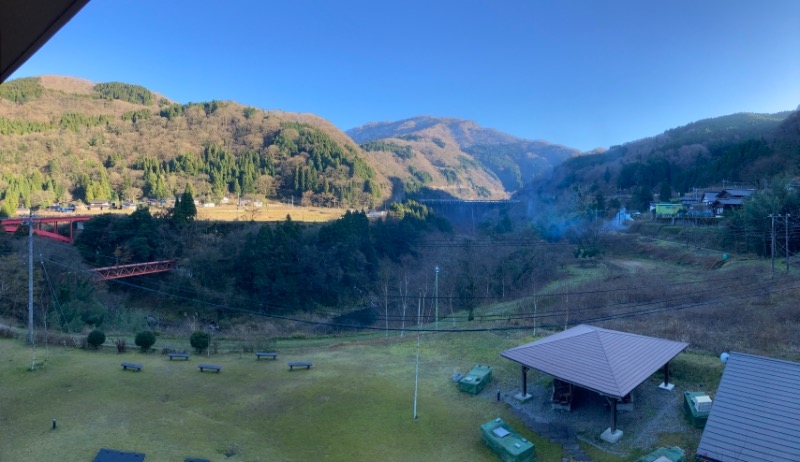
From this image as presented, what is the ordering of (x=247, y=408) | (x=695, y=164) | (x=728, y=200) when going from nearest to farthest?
(x=247, y=408), (x=728, y=200), (x=695, y=164)

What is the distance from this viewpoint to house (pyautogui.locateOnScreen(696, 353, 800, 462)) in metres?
7.92

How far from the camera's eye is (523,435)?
11.1m

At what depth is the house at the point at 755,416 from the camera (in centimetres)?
792

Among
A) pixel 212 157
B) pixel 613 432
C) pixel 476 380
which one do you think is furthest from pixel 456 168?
pixel 613 432

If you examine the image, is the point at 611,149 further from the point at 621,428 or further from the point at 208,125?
the point at 621,428

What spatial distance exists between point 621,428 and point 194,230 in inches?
Answer: 1252

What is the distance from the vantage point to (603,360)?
1131 centimetres

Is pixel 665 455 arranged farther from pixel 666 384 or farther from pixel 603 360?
pixel 666 384

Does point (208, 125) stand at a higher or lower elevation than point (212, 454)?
higher

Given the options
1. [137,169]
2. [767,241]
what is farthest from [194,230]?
[767,241]

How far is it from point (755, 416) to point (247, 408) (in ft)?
40.1

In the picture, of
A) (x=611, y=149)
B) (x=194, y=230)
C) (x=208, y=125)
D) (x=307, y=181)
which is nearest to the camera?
(x=194, y=230)

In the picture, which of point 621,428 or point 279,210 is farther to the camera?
point 279,210

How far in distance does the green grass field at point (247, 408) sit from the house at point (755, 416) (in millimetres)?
3532
